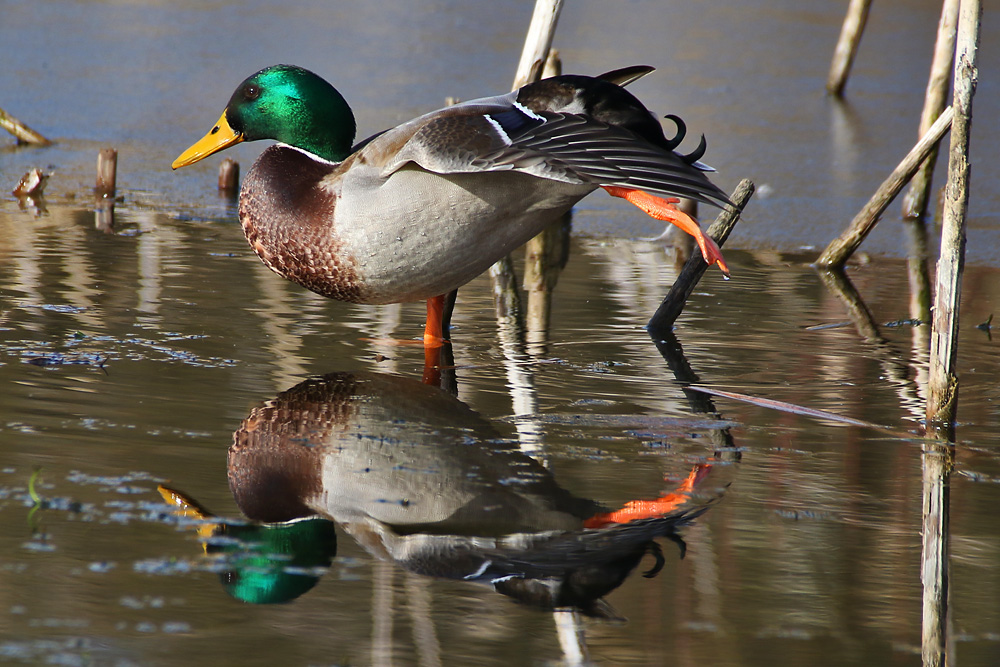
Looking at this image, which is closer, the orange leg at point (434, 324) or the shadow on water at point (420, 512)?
the shadow on water at point (420, 512)

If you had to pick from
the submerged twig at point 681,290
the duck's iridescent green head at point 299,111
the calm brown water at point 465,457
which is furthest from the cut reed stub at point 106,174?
the submerged twig at point 681,290

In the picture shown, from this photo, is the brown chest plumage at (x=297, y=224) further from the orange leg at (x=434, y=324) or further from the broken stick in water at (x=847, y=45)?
the broken stick in water at (x=847, y=45)

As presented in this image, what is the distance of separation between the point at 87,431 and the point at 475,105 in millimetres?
1553

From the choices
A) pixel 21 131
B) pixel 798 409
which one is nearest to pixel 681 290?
pixel 798 409

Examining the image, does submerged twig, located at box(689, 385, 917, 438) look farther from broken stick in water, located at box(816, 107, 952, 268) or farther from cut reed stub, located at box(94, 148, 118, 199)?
cut reed stub, located at box(94, 148, 118, 199)

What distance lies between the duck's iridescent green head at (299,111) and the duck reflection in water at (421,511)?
1142mm

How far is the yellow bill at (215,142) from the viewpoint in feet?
15.1

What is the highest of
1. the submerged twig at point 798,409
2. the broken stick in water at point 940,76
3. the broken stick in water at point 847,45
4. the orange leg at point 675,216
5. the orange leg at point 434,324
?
the broken stick in water at point 847,45

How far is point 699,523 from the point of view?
2891 millimetres

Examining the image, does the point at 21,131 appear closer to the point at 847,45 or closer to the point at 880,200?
the point at 880,200

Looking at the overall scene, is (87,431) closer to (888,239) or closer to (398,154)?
(398,154)

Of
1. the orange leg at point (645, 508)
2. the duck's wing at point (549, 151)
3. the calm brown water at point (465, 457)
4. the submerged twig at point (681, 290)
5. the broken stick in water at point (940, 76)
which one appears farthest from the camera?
the broken stick in water at point (940, 76)

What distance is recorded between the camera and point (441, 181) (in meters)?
3.88

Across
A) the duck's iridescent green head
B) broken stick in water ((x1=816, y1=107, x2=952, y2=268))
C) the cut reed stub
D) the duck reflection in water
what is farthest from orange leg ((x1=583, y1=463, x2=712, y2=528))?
the cut reed stub
